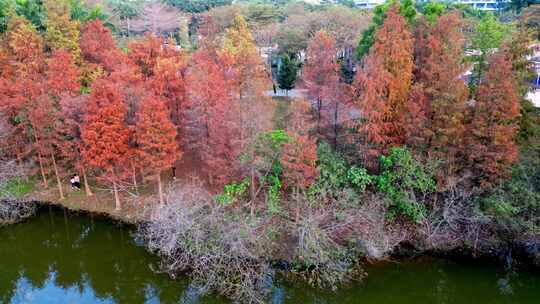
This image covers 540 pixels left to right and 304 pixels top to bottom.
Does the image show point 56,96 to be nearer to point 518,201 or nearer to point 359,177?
point 359,177

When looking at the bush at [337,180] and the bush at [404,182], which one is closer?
the bush at [404,182]

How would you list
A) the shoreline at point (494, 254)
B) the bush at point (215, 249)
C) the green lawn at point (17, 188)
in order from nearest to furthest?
1. the bush at point (215, 249)
2. the shoreline at point (494, 254)
3. the green lawn at point (17, 188)

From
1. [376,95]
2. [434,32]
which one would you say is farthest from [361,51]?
[376,95]

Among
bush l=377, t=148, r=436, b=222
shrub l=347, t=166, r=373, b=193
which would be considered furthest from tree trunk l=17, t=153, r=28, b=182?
bush l=377, t=148, r=436, b=222

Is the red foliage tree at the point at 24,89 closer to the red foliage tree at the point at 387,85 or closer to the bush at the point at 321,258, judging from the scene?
the bush at the point at 321,258

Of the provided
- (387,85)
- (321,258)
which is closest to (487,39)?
(387,85)

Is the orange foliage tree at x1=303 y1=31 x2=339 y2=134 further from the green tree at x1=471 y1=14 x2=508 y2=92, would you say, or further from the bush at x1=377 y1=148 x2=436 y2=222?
the green tree at x1=471 y1=14 x2=508 y2=92

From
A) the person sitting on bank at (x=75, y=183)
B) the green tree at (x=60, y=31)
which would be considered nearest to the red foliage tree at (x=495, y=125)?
the person sitting on bank at (x=75, y=183)
